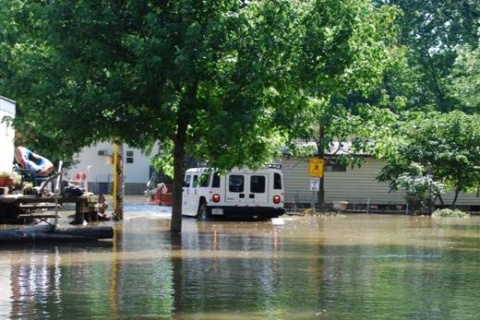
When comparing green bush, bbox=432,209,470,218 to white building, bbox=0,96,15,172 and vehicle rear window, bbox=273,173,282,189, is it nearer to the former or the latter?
vehicle rear window, bbox=273,173,282,189

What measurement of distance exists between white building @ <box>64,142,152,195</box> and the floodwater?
155 feet

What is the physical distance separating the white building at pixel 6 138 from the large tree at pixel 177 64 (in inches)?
203

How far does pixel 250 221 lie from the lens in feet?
119

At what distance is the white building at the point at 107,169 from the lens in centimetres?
7356

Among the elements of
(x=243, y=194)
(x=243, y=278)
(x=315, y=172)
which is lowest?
(x=243, y=278)

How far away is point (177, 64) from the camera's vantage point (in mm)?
23109

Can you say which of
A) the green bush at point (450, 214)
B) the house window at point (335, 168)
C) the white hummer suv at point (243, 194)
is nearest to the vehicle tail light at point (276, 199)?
the white hummer suv at point (243, 194)

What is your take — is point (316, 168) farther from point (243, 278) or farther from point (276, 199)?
point (243, 278)

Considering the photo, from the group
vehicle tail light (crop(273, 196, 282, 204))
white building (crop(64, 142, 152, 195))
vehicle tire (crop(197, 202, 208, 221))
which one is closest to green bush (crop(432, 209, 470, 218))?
vehicle tail light (crop(273, 196, 282, 204))

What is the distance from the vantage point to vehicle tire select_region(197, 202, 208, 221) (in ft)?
120

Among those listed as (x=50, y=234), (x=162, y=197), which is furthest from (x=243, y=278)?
(x=162, y=197)

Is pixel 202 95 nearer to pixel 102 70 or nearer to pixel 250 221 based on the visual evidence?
pixel 102 70

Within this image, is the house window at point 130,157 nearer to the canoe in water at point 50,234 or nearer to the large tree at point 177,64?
the large tree at point 177,64

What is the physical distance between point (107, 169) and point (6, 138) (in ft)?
147
